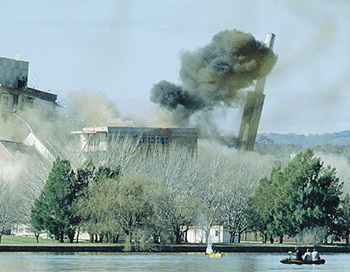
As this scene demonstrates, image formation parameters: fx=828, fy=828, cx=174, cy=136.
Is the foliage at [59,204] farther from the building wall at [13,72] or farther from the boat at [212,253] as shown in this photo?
the building wall at [13,72]

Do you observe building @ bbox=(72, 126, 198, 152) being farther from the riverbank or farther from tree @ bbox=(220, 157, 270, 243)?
the riverbank

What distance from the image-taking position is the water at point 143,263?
5469cm

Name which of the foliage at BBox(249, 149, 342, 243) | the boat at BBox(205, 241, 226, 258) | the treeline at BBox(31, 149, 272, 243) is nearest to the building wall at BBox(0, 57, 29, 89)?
the treeline at BBox(31, 149, 272, 243)

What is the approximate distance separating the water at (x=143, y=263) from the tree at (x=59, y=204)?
8.37 m

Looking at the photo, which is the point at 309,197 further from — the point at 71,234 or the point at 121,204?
the point at 71,234

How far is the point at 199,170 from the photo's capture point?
99.1 meters

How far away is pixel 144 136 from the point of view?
114 metres

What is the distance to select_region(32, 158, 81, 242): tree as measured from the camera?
253ft

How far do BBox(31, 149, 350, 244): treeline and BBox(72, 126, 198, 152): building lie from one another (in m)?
7.24

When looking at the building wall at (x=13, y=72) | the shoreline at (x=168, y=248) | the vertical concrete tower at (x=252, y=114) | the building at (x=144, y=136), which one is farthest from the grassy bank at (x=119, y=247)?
the building wall at (x=13, y=72)

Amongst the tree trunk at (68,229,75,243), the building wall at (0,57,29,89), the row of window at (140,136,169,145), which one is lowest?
the tree trunk at (68,229,75,243)

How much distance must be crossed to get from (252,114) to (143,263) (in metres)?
69.1

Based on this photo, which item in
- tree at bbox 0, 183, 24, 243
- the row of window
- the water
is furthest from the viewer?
the row of window

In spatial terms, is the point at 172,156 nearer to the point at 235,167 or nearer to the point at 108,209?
the point at 235,167
